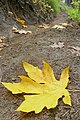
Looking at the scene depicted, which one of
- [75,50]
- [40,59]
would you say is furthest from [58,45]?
[40,59]

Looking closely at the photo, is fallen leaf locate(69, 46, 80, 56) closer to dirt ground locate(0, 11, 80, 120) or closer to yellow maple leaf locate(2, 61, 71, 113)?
dirt ground locate(0, 11, 80, 120)

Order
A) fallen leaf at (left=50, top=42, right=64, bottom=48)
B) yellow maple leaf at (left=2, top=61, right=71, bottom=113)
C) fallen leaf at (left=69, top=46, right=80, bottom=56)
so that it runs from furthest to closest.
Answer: fallen leaf at (left=50, top=42, right=64, bottom=48), fallen leaf at (left=69, top=46, right=80, bottom=56), yellow maple leaf at (left=2, top=61, right=71, bottom=113)

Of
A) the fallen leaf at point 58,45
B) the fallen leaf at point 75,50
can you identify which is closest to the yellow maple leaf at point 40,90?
the fallen leaf at point 75,50

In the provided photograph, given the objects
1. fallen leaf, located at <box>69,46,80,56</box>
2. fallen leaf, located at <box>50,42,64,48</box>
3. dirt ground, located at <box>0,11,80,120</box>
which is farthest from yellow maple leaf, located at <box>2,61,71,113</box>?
fallen leaf, located at <box>50,42,64,48</box>

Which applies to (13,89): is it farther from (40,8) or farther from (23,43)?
(40,8)

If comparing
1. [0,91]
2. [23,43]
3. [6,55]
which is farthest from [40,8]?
[0,91]

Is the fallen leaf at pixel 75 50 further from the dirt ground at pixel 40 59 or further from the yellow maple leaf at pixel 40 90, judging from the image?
the yellow maple leaf at pixel 40 90

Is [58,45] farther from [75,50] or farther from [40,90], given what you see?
[40,90]
